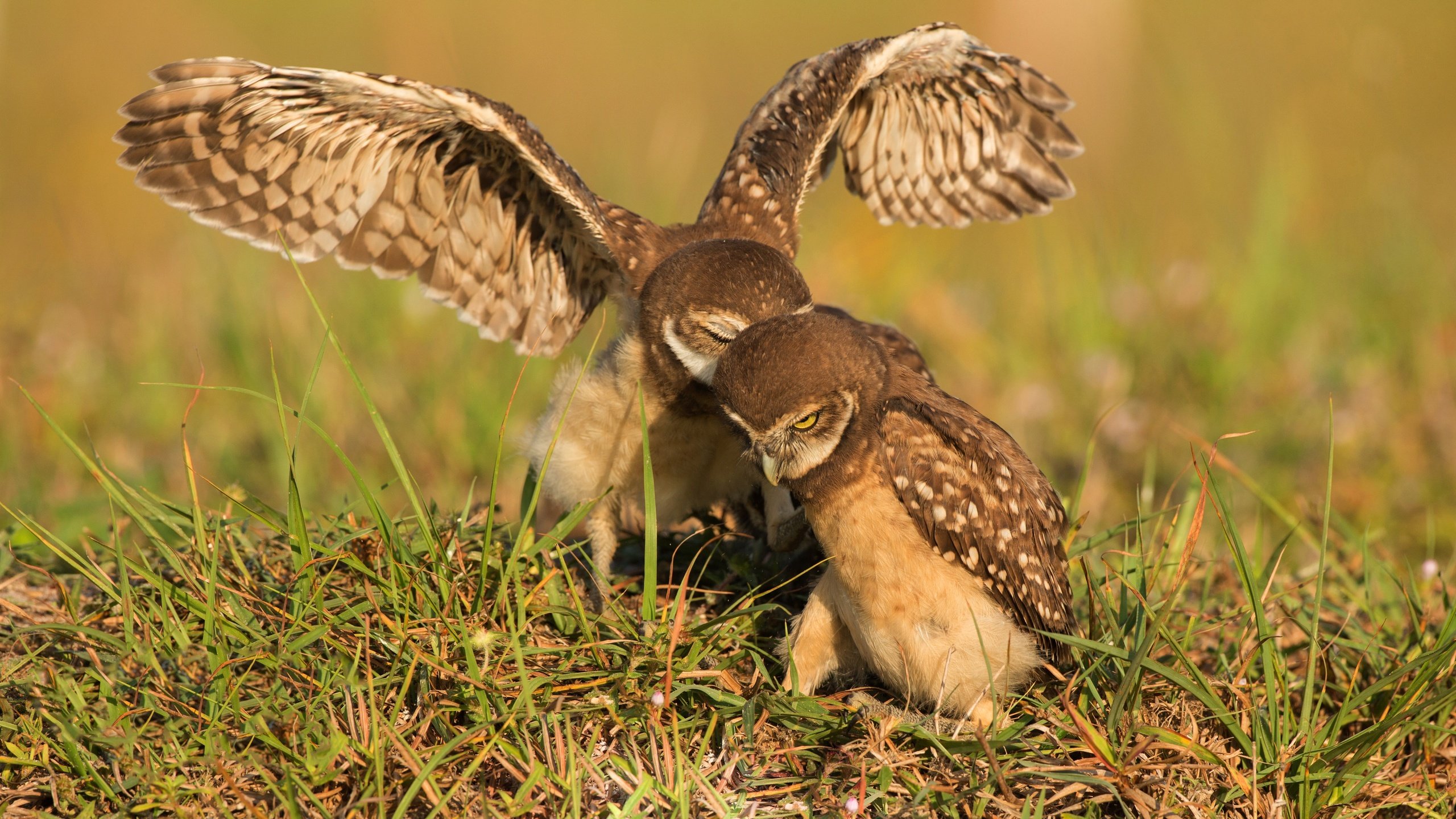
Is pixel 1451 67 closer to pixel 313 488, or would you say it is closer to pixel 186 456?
pixel 313 488

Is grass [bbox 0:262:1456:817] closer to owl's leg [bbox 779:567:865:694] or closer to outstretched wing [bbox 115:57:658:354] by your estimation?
owl's leg [bbox 779:567:865:694]

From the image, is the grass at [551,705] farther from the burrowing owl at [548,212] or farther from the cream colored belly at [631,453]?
the burrowing owl at [548,212]

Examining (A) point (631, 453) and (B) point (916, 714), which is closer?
(B) point (916, 714)

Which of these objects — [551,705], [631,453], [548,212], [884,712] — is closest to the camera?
[551,705]

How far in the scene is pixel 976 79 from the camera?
5.29m

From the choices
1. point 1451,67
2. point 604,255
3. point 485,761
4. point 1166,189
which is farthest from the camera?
point 1451,67

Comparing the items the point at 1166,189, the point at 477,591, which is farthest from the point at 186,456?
the point at 1166,189

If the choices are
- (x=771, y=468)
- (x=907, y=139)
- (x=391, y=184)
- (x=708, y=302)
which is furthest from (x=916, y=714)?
(x=907, y=139)

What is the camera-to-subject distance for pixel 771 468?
3.43 metres

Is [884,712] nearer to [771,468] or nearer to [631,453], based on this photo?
[771,468]

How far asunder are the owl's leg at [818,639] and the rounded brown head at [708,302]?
0.93m

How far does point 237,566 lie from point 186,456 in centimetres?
37

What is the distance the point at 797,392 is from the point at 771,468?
0.90ft

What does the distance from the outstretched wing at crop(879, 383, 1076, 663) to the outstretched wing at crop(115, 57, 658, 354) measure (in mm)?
1510
